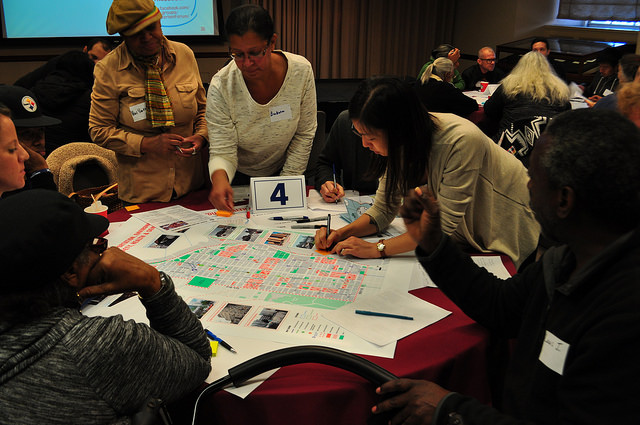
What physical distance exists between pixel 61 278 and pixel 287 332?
2.03 feet

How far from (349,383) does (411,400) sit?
160mm

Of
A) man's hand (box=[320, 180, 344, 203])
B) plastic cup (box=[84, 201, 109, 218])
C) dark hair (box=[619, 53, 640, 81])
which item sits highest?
dark hair (box=[619, 53, 640, 81])

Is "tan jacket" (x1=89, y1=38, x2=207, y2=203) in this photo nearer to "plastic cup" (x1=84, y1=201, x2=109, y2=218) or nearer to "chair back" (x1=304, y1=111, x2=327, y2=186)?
"plastic cup" (x1=84, y1=201, x2=109, y2=218)

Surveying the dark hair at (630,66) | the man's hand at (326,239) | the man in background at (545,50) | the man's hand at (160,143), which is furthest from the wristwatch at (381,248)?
the man in background at (545,50)

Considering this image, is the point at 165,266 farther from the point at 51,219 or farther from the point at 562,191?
the point at 562,191

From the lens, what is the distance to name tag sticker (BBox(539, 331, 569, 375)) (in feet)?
3.29

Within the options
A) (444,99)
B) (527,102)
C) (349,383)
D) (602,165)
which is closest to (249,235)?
(349,383)

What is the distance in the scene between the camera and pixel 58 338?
35.7 inches

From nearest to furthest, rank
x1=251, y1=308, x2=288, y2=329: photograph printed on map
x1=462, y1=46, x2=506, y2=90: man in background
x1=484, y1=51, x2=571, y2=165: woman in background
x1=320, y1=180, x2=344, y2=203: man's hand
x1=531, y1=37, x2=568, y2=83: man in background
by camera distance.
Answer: x1=251, y1=308, x2=288, y2=329: photograph printed on map < x1=320, y1=180, x2=344, y2=203: man's hand < x1=484, y1=51, x2=571, y2=165: woman in background < x1=531, y1=37, x2=568, y2=83: man in background < x1=462, y1=46, x2=506, y2=90: man in background

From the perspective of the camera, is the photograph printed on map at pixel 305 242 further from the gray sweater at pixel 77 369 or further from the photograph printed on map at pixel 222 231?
the gray sweater at pixel 77 369

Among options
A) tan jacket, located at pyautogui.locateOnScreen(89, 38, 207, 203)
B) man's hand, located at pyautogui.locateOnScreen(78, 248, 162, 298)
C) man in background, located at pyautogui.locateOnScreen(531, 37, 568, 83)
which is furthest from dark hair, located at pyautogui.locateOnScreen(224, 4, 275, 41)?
man in background, located at pyautogui.locateOnScreen(531, 37, 568, 83)

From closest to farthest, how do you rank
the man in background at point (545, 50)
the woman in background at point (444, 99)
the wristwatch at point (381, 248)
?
the wristwatch at point (381, 248) → the woman in background at point (444, 99) → the man in background at point (545, 50)

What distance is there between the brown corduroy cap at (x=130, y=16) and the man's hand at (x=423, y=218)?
4.82ft

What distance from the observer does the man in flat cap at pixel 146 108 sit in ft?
7.36
